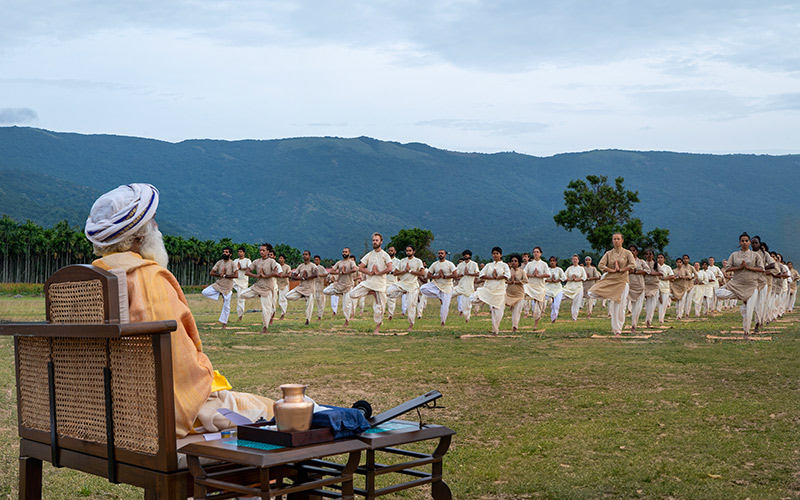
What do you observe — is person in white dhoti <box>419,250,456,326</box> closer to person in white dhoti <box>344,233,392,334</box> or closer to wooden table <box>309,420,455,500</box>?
person in white dhoti <box>344,233,392,334</box>

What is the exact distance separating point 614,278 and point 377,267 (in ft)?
18.8

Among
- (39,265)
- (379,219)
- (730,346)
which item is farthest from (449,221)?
(730,346)

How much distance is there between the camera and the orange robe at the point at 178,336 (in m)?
3.74

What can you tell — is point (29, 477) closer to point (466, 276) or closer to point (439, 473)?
point (439, 473)

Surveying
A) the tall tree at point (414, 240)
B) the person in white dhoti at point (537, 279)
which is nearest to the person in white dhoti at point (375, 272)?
the person in white dhoti at point (537, 279)

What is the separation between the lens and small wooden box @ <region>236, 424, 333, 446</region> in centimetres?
329

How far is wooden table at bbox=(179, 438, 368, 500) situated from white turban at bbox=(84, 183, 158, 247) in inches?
44.3

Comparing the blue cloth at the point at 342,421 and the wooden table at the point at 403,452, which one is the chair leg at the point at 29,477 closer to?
the wooden table at the point at 403,452

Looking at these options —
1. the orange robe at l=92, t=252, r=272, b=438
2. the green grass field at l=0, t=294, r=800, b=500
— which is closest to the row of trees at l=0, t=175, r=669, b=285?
the green grass field at l=0, t=294, r=800, b=500

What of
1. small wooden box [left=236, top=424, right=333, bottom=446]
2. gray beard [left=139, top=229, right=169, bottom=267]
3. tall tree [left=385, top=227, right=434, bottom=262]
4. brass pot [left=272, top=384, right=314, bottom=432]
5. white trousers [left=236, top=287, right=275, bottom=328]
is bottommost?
white trousers [left=236, top=287, right=275, bottom=328]

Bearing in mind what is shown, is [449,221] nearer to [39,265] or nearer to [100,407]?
[39,265]

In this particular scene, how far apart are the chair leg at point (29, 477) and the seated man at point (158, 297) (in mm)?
870

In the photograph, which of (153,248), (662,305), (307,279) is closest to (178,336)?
(153,248)

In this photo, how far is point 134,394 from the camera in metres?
3.48
